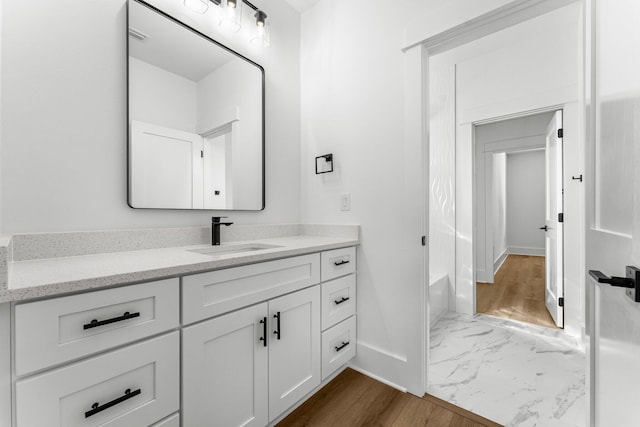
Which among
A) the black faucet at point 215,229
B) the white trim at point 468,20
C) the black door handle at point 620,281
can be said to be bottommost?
the black door handle at point 620,281

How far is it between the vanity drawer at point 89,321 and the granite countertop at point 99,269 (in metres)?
0.04

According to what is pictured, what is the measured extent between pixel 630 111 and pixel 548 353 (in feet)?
6.73

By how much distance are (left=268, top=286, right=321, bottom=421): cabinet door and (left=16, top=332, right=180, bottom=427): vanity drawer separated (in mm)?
447

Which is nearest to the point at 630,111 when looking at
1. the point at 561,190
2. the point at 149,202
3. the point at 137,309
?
the point at 137,309

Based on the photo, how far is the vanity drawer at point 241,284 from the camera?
1.00m

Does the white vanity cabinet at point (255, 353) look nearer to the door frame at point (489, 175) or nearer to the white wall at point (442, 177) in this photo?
the white wall at point (442, 177)

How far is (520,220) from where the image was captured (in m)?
6.44

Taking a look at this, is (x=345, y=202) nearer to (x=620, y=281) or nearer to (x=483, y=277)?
(x=620, y=281)

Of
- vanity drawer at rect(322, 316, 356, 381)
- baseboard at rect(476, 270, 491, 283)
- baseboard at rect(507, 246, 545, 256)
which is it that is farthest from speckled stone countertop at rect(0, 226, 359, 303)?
baseboard at rect(507, 246, 545, 256)

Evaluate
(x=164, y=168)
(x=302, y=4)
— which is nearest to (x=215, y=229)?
(x=164, y=168)

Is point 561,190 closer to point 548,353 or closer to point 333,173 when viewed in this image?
point 548,353

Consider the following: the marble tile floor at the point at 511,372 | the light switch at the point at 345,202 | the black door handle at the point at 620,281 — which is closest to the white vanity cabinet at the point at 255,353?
the light switch at the point at 345,202

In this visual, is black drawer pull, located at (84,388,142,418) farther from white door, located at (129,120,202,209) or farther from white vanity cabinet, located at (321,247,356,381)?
white vanity cabinet, located at (321,247,356,381)

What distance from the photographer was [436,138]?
3031mm
